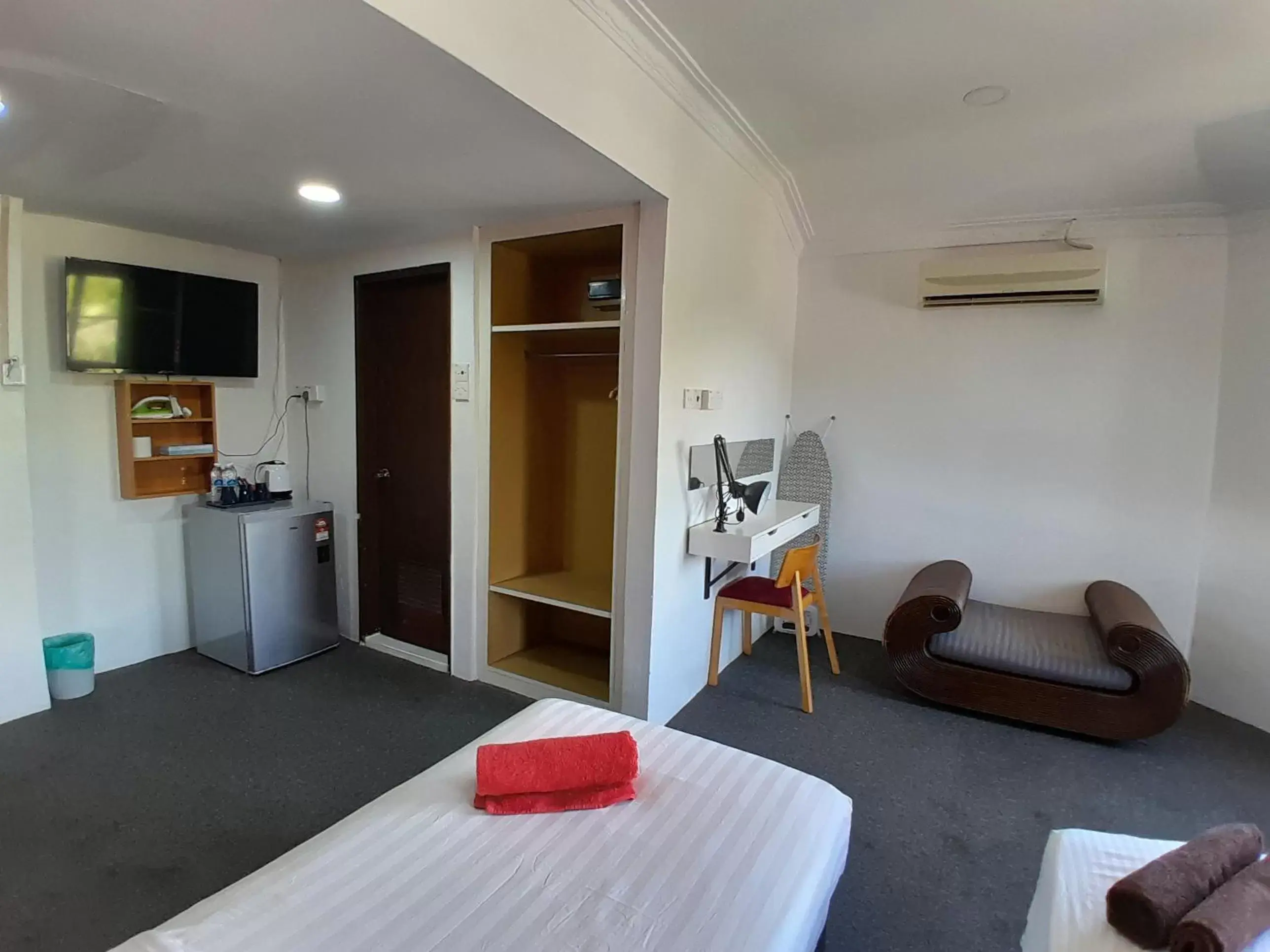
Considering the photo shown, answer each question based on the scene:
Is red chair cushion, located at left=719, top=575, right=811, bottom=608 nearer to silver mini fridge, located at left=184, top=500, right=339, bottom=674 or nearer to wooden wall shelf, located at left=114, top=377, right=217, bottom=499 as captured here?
silver mini fridge, located at left=184, top=500, right=339, bottom=674

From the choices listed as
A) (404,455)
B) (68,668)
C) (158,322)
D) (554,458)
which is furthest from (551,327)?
(68,668)

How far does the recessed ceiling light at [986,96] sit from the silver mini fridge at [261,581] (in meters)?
3.72

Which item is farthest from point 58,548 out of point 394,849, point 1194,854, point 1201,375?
point 1201,375

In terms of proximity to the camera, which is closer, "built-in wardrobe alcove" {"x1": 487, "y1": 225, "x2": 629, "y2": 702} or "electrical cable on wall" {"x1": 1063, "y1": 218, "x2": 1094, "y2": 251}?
"built-in wardrobe alcove" {"x1": 487, "y1": 225, "x2": 629, "y2": 702}

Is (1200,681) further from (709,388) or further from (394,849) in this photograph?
(394,849)

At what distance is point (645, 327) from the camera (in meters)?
2.71

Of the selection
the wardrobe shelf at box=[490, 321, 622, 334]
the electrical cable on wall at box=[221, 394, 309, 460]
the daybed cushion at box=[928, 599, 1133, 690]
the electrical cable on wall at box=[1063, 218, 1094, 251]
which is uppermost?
the electrical cable on wall at box=[1063, 218, 1094, 251]

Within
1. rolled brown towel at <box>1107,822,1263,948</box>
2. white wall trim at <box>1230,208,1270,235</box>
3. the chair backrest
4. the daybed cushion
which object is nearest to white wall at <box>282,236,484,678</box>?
the chair backrest

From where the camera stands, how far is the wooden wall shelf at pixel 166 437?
130 inches

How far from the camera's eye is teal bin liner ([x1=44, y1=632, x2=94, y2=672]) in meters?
3.02

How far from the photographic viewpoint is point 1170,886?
1.24 meters

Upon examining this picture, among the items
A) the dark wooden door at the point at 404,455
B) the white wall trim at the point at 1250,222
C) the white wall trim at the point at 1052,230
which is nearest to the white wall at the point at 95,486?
the dark wooden door at the point at 404,455

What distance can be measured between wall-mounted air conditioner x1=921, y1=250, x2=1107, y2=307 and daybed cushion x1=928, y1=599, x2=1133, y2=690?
174 centimetres

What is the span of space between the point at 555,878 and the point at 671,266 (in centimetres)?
219
